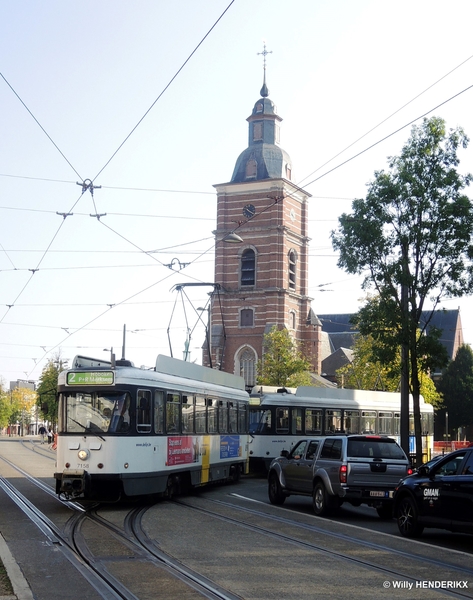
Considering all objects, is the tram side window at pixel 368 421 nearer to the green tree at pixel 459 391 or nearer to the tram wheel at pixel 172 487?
the tram wheel at pixel 172 487

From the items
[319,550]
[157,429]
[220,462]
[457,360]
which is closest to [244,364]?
[457,360]

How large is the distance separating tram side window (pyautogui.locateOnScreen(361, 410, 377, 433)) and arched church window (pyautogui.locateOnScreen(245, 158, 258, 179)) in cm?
5221

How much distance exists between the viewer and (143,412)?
688 inches

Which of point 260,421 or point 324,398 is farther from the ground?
point 324,398

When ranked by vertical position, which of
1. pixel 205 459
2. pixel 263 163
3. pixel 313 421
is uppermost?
pixel 263 163

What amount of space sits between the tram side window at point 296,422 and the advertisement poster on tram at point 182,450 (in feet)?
30.9

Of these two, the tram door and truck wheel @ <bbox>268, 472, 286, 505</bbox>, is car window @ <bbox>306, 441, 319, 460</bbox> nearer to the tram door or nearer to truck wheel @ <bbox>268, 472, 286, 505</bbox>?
truck wheel @ <bbox>268, 472, 286, 505</bbox>

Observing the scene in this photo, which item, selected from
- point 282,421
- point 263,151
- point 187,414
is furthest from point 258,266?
point 187,414

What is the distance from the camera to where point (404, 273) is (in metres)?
23.0

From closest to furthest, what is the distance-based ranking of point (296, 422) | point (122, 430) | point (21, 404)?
point (122, 430), point (296, 422), point (21, 404)

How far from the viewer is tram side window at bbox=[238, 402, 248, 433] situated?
1014 inches

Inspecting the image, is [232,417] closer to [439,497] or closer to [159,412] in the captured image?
[159,412]

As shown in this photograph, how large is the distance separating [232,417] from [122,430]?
831 cm

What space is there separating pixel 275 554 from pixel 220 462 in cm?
1212
